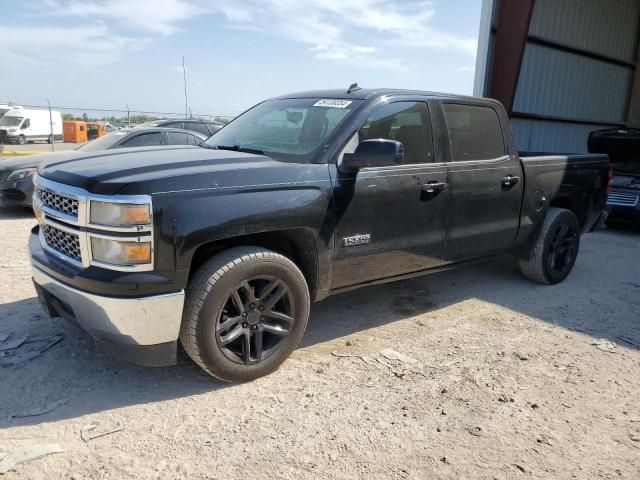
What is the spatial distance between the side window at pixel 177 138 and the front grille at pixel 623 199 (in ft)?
22.9

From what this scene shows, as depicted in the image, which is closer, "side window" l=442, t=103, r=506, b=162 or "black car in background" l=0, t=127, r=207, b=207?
"side window" l=442, t=103, r=506, b=162

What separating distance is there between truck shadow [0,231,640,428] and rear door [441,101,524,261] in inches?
27.6

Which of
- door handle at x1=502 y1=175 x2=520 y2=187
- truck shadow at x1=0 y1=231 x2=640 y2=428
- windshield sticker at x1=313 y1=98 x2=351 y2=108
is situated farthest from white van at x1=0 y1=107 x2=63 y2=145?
door handle at x1=502 y1=175 x2=520 y2=187

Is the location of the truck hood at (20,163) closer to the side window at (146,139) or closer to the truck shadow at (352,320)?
the side window at (146,139)

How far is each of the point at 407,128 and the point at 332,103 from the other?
599mm

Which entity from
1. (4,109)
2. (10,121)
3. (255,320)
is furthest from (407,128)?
(4,109)

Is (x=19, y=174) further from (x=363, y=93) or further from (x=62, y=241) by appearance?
(x=363, y=93)

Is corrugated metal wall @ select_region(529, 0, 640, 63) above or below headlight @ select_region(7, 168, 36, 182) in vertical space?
above

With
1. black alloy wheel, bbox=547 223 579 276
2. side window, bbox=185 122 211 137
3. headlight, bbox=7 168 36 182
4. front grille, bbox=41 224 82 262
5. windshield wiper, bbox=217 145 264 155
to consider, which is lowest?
black alloy wheel, bbox=547 223 579 276

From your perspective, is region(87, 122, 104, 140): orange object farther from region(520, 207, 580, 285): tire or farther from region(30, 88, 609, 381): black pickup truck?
region(520, 207, 580, 285): tire

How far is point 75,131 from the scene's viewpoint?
1309 inches

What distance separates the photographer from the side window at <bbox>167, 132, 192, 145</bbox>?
9.15 metres

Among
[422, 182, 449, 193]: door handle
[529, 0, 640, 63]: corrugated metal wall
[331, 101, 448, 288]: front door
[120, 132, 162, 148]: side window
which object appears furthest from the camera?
[529, 0, 640, 63]: corrugated metal wall

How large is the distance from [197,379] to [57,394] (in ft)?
2.63
